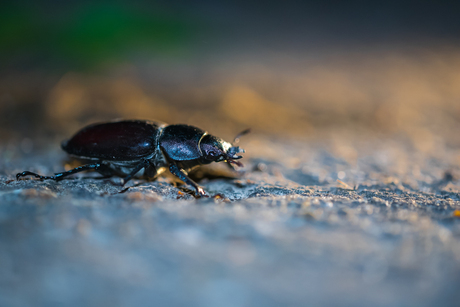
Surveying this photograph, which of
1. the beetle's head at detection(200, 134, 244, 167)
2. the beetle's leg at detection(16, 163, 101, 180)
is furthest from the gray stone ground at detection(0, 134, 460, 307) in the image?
the beetle's head at detection(200, 134, 244, 167)

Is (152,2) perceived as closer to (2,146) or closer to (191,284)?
(2,146)

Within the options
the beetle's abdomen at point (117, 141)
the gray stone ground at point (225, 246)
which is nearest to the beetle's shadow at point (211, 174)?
the gray stone ground at point (225, 246)

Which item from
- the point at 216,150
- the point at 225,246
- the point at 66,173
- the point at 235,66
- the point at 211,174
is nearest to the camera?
the point at 225,246

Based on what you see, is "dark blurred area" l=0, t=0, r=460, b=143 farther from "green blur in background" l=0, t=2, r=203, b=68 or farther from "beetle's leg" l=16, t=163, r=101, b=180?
"beetle's leg" l=16, t=163, r=101, b=180

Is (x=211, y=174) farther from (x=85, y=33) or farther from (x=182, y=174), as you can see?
(x=85, y=33)

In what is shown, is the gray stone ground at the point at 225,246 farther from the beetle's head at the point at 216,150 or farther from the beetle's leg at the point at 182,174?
the beetle's head at the point at 216,150

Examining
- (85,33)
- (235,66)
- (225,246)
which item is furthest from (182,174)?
(235,66)
